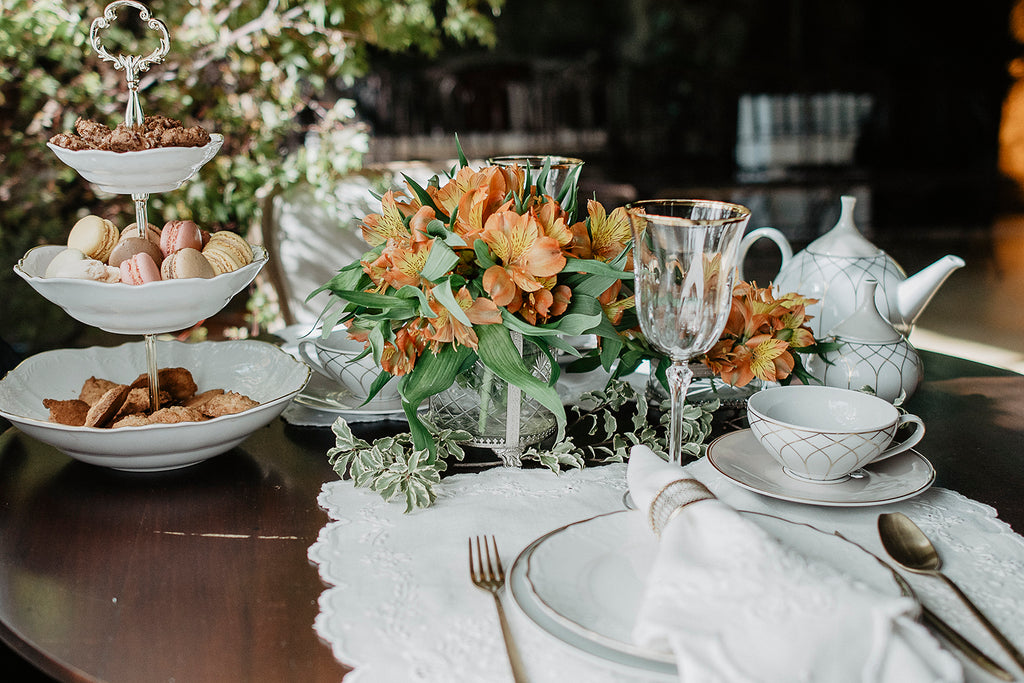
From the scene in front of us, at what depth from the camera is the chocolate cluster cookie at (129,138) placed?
0.89m

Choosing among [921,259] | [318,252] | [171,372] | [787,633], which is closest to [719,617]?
[787,633]

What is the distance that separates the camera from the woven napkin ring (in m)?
0.70

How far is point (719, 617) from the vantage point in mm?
578

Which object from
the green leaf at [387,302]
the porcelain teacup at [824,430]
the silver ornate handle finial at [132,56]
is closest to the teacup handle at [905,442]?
the porcelain teacup at [824,430]

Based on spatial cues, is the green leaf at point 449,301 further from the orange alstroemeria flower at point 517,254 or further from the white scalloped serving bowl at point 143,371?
the white scalloped serving bowl at point 143,371

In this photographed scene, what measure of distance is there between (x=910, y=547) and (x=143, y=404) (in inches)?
31.0

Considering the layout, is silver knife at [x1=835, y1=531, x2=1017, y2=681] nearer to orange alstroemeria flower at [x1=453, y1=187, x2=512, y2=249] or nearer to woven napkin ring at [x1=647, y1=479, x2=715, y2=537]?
woven napkin ring at [x1=647, y1=479, x2=715, y2=537]

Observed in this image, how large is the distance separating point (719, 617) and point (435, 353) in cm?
44

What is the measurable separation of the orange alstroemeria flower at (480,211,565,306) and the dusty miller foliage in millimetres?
182

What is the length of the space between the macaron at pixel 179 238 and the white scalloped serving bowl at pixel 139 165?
42 millimetres

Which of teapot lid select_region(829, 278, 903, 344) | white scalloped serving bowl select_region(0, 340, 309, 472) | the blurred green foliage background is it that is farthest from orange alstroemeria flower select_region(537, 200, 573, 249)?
the blurred green foliage background

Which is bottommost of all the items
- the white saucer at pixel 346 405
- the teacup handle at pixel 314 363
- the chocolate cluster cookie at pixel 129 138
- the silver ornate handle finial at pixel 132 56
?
the white saucer at pixel 346 405

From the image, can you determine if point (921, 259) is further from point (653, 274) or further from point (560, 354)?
point (653, 274)

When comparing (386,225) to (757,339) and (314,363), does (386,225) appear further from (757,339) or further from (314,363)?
(757,339)
